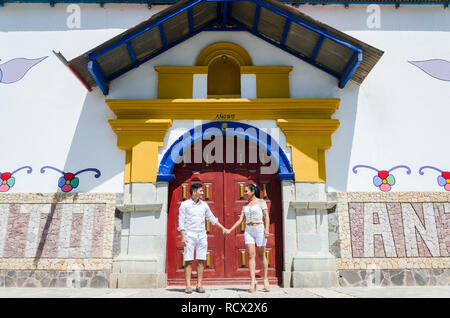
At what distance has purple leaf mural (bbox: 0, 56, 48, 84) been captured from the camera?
873 centimetres

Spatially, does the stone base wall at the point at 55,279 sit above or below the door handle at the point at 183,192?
below

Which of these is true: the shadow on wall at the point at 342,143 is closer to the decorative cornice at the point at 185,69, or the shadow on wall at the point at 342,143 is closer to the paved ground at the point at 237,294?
the paved ground at the point at 237,294

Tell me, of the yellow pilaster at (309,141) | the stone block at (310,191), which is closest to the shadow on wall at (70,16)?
the yellow pilaster at (309,141)

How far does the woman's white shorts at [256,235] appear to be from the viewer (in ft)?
20.5

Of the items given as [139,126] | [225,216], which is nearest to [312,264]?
[225,216]

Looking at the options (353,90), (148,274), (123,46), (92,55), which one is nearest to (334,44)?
(353,90)

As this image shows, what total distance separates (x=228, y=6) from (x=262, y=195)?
4203 millimetres

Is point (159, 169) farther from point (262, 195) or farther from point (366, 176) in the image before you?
point (366, 176)

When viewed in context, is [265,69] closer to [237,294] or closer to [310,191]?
[310,191]

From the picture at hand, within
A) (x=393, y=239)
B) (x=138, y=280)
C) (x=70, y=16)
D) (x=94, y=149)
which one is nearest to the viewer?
(x=138, y=280)

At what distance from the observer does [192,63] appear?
28.5 feet

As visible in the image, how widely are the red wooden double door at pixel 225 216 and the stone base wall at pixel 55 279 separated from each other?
1385mm

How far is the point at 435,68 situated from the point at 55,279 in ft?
30.8

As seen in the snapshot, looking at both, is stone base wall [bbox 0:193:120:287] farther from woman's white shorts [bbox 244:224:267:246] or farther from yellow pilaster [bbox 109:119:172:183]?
woman's white shorts [bbox 244:224:267:246]
